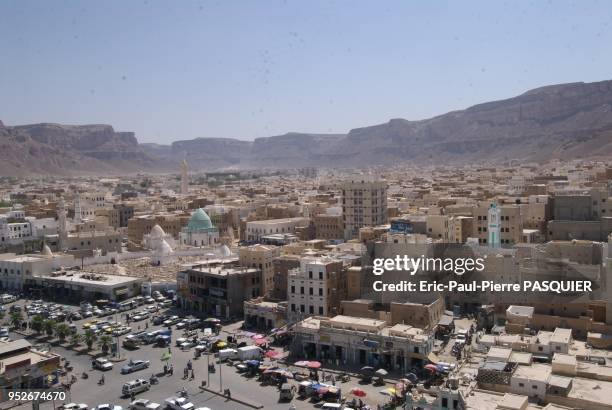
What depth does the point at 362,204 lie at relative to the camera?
6278 centimetres

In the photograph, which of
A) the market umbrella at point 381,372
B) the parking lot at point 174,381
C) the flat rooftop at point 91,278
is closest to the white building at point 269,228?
the flat rooftop at point 91,278

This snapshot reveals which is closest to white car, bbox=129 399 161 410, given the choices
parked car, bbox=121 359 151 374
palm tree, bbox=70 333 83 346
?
parked car, bbox=121 359 151 374

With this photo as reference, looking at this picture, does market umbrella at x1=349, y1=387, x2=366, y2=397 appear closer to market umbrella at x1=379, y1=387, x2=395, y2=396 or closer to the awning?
market umbrella at x1=379, y1=387, x2=395, y2=396

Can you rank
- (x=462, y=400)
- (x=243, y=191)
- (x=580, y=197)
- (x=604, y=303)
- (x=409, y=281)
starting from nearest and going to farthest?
Answer: (x=462, y=400) → (x=604, y=303) → (x=409, y=281) → (x=580, y=197) → (x=243, y=191)

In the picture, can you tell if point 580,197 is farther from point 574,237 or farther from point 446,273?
point 446,273

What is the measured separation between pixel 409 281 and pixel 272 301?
8911mm

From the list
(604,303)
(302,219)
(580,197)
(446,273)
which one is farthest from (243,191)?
(604,303)

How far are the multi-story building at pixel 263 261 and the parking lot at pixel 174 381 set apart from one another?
6.02 m

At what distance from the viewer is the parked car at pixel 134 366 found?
30.7 metres

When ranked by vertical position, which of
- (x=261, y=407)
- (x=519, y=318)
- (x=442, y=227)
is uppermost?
(x=442, y=227)

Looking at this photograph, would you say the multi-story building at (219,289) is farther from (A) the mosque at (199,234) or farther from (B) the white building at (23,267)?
(A) the mosque at (199,234)

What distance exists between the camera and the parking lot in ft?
88.2

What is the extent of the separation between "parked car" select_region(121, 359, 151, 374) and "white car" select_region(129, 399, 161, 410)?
4461mm

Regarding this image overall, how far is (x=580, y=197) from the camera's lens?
5241 centimetres
